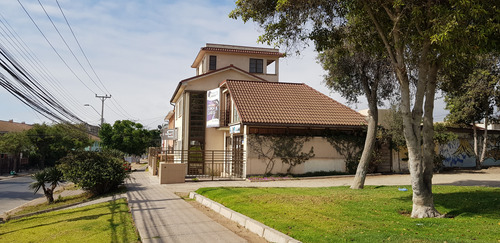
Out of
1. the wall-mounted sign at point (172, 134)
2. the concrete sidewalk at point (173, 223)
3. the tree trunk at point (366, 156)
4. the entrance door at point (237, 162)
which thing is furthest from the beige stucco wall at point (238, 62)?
the concrete sidewalk at point (173, 223)

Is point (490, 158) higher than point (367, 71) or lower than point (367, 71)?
lower

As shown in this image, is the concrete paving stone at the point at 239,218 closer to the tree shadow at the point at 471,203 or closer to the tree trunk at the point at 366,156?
the tree shadow at the point at 471,203

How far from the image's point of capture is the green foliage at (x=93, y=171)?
1549cm

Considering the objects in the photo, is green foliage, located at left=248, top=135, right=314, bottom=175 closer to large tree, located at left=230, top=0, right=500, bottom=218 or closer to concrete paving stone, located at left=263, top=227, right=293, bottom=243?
large tree, located at left=230, top=0, right=500, bottom=218

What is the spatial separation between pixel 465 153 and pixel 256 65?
17433 millimetres

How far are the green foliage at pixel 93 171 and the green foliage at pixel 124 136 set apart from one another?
937 inches

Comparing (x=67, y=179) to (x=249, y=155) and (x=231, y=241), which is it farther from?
(x=231, y=241)

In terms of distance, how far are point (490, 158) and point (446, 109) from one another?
16.0 ft

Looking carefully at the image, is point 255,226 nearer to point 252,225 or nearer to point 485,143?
point 252,225

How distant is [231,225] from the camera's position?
28.1 ft

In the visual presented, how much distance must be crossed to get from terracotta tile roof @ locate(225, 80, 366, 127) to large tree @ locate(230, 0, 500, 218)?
9.73m

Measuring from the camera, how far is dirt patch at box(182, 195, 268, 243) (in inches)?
286

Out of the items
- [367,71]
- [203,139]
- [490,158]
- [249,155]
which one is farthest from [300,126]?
[490,158]

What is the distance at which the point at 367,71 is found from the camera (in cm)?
1521
